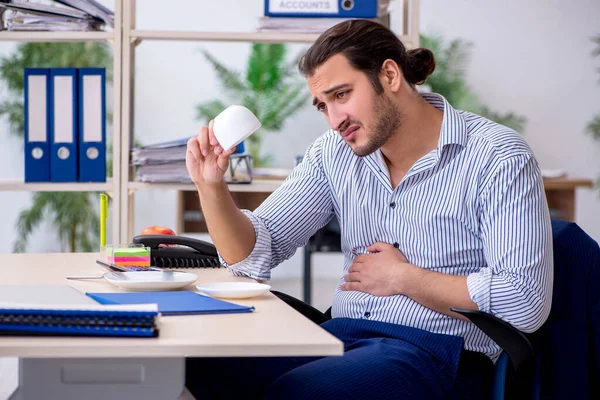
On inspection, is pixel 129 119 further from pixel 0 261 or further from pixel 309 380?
pixel 309 380

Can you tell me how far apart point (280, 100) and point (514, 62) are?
2.03m

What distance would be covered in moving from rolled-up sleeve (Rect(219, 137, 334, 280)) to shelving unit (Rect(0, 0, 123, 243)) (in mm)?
884

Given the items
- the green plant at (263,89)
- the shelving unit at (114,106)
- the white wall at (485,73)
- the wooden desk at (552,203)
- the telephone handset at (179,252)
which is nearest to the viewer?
the telephone handset at (179,252)

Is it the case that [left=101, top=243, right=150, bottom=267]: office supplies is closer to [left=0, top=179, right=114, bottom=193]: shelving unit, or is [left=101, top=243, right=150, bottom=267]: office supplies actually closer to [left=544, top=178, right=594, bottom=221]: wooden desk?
[left=0, top=179, right=114, bottom=193]: shelving unit

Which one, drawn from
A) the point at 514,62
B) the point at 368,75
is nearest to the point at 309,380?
the point at 368,75

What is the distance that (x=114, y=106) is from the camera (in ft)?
8.27

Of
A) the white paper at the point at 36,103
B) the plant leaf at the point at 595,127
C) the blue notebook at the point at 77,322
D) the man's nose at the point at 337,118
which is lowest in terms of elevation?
the blue notebook at the point at 77,322

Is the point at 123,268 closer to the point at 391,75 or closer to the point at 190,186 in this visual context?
the point at 391,75

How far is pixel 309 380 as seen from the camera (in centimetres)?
122

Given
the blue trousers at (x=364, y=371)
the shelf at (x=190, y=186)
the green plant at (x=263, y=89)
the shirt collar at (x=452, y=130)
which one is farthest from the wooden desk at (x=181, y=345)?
the green plant at (x=263, y=89)

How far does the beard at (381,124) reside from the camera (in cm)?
162

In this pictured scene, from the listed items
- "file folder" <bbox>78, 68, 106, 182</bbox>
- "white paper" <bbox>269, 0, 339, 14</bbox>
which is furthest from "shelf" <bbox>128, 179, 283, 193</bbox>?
"white paper" <bbox>269, 0, 339, 14</bbox>

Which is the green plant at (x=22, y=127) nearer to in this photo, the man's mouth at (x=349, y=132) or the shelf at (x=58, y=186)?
the shelf at (x=58, y=186)

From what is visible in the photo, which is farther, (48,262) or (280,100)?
(280,100)
